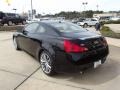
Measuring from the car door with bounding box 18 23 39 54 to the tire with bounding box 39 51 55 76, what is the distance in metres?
1.08

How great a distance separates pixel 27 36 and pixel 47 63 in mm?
1707

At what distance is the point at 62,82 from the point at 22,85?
968 millimetres

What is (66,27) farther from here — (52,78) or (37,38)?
(52,78)

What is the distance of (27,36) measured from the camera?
6.99 meters

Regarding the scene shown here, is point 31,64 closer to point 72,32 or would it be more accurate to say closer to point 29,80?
point 29,80

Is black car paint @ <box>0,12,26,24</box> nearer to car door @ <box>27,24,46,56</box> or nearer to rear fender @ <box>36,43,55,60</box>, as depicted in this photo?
car door @ <box>27,24,46,56</box>

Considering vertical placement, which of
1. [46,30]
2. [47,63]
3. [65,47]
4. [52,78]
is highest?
[46,30]

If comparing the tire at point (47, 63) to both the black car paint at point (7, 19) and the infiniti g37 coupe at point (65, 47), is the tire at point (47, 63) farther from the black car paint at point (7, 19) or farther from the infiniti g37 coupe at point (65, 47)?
the black car paint at point (7, 19)

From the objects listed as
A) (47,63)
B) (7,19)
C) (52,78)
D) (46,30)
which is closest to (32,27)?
(46,30)

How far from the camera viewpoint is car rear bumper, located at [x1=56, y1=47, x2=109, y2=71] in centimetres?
499

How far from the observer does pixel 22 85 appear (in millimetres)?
5047

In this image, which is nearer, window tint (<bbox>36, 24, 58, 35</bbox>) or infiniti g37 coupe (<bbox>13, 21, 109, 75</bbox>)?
infiniti g37 coupe (<bbox>13, 21, 109, 75</bbox>)

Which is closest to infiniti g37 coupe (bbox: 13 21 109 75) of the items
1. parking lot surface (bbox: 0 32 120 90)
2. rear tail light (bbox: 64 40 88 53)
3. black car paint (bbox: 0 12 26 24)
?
rear tail light (bbox: 64 40 88 53)

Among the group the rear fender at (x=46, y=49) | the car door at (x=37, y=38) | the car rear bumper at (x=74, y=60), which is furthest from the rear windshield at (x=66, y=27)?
the car rear bumper at (x=74, y=60)
